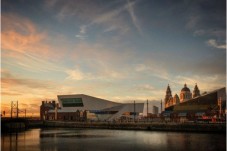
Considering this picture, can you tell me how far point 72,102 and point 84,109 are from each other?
696cm

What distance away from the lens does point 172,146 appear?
→ 4916cm

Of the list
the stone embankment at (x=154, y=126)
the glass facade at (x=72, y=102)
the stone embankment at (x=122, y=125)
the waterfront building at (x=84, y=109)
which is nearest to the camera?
the stone embankment at (x=154, y=126)

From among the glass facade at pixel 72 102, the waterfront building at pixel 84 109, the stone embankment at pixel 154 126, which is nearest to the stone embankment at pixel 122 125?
the stone embankment at pixel 154 126

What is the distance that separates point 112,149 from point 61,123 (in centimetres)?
7610

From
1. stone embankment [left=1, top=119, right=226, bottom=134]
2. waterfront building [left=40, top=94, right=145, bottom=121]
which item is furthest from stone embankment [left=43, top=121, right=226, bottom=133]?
waterfront building [left=40, top=94, right=145, bottom=121]

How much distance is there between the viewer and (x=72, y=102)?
146 meters

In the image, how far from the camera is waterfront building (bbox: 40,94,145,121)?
144 meters

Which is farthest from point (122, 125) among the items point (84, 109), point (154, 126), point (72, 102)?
point (72, 102)

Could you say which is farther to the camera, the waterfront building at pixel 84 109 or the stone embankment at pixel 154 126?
the waterfront building at pixel 84 109

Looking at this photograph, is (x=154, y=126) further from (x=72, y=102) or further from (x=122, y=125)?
(x=72, y=102)

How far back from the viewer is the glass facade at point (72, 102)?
144625 mm

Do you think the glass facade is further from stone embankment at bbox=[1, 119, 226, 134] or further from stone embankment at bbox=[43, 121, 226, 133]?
stone embankment at bbox=[43, 121, 226, 133]

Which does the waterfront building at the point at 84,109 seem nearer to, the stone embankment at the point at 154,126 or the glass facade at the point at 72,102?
the glass facade at the point at 72,102

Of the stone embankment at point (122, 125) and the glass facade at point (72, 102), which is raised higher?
the glass facade at point (72, 102)
